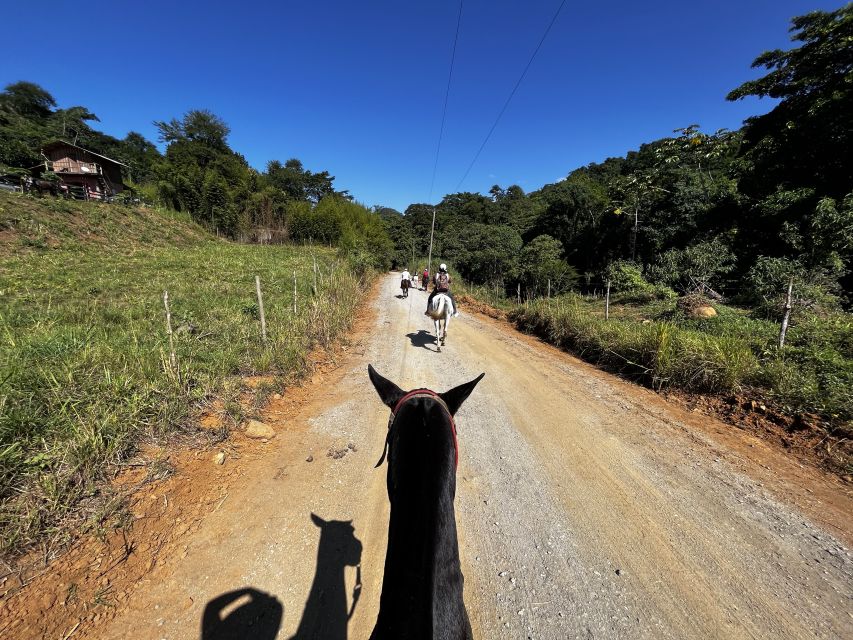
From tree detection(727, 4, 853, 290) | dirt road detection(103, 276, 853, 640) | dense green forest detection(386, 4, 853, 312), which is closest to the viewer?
dirt road detection(103, 276, 853, 640)

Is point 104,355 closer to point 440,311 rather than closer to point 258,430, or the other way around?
point 258,430

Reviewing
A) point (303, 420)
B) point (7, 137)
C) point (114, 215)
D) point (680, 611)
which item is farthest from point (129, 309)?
point (7, 137)

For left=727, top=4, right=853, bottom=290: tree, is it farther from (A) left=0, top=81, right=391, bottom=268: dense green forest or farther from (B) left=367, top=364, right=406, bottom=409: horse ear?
(A) left=0, top=81, right=391, bottom=268: dense green forest

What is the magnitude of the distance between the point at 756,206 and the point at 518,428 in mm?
18188

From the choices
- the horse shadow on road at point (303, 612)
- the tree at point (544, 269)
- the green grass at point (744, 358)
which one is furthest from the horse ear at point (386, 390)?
the tree at point (544, 269)

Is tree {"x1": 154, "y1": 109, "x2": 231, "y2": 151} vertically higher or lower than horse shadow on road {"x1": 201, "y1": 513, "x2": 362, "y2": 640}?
higher

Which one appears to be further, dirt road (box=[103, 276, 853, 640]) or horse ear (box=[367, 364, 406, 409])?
dirt road (box=[103, 276, 853, 640])

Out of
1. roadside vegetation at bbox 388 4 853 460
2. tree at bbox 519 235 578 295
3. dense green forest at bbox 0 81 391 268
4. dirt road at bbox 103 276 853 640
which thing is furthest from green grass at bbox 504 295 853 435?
dense green forest at bbox 0 81 391 268

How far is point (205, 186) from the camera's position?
32969 millimetres

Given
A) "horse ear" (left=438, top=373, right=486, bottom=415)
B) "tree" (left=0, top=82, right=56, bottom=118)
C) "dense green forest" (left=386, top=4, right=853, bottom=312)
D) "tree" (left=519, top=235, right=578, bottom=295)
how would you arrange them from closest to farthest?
"horse ear" (left=438, top=373, right=486, bottom=415) → "dense green forest" (left=386, top=4, right=853, bottom=312) → "tree" (left=519, top=235, right=578, bottom=295) → "tree" (left=0, top=82, right=56, bottom=118)

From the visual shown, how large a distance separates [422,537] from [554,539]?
2296mm

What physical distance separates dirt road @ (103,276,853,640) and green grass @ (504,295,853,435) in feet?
3.11

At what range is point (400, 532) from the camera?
3.11ft

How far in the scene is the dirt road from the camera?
6.63ft
